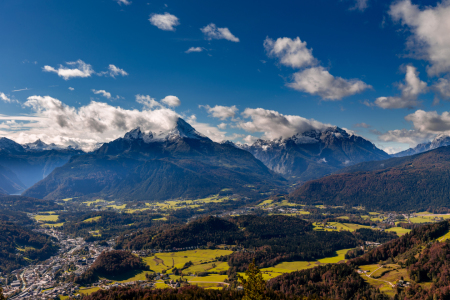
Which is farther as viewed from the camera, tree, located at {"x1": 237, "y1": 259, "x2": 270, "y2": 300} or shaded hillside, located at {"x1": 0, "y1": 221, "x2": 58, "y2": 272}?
shaded hillside, located at {"x1": 0, "y1": 221, "x2": 58, "y2": 272}

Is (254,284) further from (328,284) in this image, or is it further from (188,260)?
(188,260)

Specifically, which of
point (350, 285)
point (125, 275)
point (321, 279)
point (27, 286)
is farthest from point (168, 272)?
point (350, 285)

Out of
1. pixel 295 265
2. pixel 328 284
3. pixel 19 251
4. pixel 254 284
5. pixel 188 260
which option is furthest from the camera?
pixel 19 251

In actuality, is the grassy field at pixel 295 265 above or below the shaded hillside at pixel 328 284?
below

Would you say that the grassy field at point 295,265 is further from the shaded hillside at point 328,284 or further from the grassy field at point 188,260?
the grassy field at point 188,260

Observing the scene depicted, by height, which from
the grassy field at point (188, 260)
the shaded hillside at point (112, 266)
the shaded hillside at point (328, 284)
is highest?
the shaded hillside at point (328, 284)

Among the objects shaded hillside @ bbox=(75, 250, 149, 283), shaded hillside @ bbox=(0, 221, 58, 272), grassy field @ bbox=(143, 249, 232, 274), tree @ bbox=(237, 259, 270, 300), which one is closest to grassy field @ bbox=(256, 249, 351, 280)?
grassy field @ bbox=(143, 249, 232, 274)

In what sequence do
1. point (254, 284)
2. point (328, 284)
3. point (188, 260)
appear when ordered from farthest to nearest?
point (188, 260)
point (328, 284)
point (254, 284)

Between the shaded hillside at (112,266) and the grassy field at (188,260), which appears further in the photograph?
the grassy field at (188,260)

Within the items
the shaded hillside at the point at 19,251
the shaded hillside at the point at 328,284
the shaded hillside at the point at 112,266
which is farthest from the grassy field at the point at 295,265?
the shaded hillside at the point at 19,251

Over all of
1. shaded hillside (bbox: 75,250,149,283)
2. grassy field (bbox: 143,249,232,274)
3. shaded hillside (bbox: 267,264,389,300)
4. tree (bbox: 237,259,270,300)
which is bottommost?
grassy field (bbox: 143,249,232,274)

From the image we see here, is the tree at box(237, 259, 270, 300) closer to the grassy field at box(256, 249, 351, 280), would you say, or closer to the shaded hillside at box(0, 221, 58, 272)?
the grassy field at box(256, 249, 351, 280)

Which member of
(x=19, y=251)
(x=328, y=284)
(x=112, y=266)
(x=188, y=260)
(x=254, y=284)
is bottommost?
(x=188, y=260)

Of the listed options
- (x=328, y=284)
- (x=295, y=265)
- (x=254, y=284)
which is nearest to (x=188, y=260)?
(x=295, y=265)
